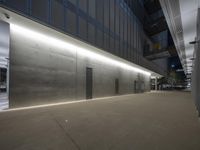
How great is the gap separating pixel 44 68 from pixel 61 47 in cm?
218

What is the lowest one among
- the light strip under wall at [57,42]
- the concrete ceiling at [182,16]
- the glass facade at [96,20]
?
the light strip under wall at [57,42]

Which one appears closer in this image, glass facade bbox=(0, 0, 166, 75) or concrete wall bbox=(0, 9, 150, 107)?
glass facade bbox=(0, 0, 166, 75)

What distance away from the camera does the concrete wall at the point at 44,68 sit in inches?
256

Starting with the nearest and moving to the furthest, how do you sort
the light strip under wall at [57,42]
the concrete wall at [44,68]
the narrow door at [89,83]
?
the concrete wall at [44,68] → the light strip under wall at [57,42] → the narrow door at [89,83]

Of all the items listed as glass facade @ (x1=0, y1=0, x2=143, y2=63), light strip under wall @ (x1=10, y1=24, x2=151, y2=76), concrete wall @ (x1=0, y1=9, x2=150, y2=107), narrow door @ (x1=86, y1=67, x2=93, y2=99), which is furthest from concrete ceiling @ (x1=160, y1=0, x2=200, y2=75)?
narrow door @ (x1=86, y1=67, x2=93, y2=99)

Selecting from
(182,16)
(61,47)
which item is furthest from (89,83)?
(182,16)

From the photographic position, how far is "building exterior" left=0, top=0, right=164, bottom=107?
6.37 meters

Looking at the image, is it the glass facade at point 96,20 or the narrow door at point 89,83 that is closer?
the glass facade at point 96,20

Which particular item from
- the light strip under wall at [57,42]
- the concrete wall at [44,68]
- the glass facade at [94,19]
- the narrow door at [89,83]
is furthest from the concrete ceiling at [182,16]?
the narrow door at [89,83]

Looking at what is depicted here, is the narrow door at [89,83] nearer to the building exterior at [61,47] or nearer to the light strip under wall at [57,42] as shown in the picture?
the building exterior at [61,47]

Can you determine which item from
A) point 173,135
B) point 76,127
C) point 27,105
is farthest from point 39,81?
point 173,135

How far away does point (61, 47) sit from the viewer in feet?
29.8

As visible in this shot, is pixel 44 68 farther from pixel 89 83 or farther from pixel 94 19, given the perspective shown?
pixel 94 19

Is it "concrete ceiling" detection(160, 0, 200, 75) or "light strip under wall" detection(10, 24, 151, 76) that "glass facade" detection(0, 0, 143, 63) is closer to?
"light strip under wall" detection(10, 24, 151, 76)
